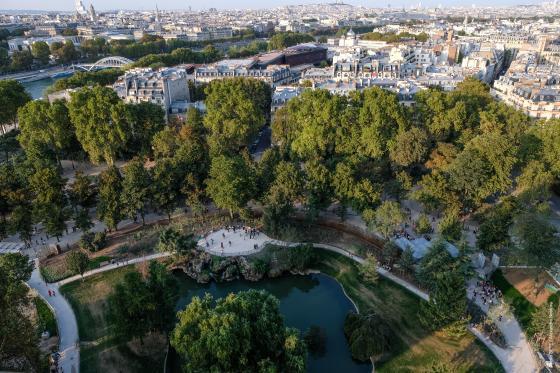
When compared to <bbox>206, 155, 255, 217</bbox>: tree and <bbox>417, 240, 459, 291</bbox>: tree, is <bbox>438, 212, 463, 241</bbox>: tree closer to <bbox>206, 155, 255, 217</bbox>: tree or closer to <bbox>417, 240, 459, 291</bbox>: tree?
<bbox>417, 240, 459, 291</bbox>: tree

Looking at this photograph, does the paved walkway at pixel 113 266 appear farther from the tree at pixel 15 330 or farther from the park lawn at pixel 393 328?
the tree at pixel 15 330

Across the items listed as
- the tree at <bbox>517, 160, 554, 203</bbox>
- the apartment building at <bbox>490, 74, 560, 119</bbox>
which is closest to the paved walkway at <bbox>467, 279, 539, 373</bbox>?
the tree at <bbox>517, 160, 554, 203</bbox>

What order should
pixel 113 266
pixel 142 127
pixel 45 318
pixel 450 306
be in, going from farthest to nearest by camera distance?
1. pixel 142 127
2. pixel 113 266
3. pixel 45 318
4. pixel 450 306

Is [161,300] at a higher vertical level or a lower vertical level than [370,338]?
higher

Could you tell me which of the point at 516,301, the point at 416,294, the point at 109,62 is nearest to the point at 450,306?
the point at 416,294

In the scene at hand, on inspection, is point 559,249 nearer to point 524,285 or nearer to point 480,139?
point 524,285

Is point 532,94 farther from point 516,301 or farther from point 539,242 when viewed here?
point 516,301

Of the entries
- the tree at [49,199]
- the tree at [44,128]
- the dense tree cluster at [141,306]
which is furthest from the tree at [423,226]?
the tree at [44,128]
